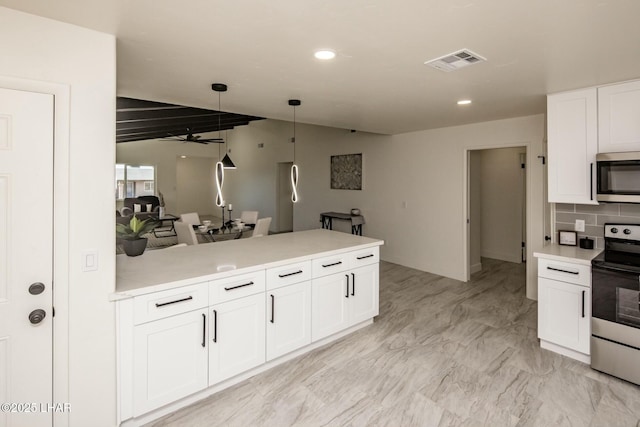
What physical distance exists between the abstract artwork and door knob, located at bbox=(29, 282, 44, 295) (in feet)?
18.8

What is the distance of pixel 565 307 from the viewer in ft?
9.45

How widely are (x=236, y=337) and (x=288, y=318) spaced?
0.48m

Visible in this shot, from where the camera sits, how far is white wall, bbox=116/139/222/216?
11.0m

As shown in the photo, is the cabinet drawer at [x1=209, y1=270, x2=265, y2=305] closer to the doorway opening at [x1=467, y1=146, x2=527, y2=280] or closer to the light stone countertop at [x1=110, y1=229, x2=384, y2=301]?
the light stone countertop at [x1=110, y1=229, x2=384, y2=301]

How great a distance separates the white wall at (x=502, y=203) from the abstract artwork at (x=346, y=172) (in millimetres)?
2386

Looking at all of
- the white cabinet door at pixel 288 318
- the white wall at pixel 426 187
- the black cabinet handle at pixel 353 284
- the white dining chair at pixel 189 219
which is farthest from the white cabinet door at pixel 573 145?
the white dining chair at pixel 189 219

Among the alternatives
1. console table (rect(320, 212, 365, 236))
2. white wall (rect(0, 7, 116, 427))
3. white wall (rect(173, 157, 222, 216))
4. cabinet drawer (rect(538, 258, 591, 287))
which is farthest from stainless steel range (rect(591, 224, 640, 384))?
white wall (rect(173, 157, 222, 216))

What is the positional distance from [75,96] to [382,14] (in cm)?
174

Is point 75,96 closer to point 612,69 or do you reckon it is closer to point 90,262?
point 90,262

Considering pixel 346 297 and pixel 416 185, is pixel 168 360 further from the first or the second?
pixel 416 185

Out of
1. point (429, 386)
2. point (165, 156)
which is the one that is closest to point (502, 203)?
point (429, 386)

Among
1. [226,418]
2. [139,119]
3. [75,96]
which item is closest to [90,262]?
[75,96]

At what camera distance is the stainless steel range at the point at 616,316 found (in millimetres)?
2441

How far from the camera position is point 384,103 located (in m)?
3.64
